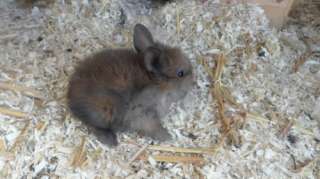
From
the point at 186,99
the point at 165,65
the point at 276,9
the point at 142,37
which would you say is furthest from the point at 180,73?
the point at 276,9

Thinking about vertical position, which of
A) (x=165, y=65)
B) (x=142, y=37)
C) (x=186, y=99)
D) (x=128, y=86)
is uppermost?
(x=142, y=37)

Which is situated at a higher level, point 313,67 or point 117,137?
point 313,67

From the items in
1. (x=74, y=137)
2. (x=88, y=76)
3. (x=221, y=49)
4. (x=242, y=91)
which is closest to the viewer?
(x=88, y=76)

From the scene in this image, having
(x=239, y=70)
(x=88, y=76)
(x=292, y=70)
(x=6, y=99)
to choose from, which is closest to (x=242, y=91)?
(x=239, y=70)

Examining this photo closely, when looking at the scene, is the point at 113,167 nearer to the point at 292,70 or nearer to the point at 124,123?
the point at 124,123

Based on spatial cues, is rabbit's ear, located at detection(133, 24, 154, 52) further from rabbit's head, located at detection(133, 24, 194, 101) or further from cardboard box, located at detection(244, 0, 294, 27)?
cardboard box, located at detection(244, 0, 294, 27)

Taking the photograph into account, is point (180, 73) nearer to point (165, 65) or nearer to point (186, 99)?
point (165, 65)
